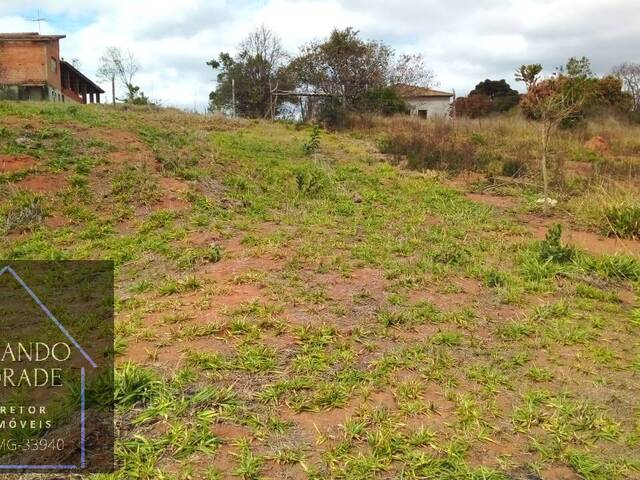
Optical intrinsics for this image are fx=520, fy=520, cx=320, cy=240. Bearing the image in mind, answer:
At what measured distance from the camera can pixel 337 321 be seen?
3486 mm

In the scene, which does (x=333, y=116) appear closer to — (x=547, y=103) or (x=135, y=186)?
(x=547, y=103)

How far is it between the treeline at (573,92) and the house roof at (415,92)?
6.82 ft

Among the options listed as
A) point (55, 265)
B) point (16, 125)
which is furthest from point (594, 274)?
point (16, 125)

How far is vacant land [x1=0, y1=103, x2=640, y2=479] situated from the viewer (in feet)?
7.37

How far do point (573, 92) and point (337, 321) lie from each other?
8.73 m

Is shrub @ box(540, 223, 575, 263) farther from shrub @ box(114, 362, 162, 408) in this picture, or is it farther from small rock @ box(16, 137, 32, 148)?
small rock @ box(16, 137, 32, 148)

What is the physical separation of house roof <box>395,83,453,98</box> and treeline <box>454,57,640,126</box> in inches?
81.8

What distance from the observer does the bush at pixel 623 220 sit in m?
6.14

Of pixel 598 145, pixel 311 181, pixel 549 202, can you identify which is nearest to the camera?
pixel 549 202

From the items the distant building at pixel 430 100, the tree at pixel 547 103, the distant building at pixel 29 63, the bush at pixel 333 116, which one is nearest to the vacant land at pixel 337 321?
the tree at pixel 547 103

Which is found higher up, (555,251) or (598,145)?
(598,145)

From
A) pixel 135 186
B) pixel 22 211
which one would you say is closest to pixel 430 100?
pixel 135 186

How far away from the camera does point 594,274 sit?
4.64 meters

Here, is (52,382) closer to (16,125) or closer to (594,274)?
(594,274)
